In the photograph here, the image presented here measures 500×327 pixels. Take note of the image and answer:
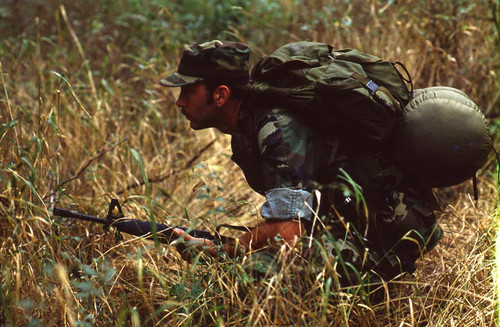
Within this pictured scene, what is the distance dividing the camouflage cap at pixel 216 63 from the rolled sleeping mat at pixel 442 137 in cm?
83

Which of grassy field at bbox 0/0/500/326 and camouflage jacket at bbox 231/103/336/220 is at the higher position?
camouflage jacket at bbox 231/103/336/220

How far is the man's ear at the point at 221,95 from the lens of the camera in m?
2.99

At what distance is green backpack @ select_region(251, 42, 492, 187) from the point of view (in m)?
2.64

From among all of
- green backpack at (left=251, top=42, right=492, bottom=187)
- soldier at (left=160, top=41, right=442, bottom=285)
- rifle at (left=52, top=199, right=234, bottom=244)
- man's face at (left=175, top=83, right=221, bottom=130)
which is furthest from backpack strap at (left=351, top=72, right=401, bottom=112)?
rifle at (left=52, top=199, right=234, bottom=244)

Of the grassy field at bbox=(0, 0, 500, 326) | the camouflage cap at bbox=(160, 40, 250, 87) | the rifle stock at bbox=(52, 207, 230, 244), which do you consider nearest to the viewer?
the grassy field at bbox=(0, 0, 500, 326)

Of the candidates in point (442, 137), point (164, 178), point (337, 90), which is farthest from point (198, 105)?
point (164, 178)

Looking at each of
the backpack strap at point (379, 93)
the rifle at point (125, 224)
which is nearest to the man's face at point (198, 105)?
the rifle at point (125, 224)

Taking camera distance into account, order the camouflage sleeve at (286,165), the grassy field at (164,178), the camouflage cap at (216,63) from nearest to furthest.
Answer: the grassy field at (164,178) → the camouflage sleeve at (286,165) → the camouflage cap at (216,63)

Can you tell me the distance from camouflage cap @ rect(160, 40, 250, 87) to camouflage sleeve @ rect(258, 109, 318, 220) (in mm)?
344

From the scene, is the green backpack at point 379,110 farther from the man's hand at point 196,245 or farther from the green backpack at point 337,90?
the man's hand at point 196,245

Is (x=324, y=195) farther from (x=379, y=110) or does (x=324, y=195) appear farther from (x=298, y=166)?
(x=379, y=110)

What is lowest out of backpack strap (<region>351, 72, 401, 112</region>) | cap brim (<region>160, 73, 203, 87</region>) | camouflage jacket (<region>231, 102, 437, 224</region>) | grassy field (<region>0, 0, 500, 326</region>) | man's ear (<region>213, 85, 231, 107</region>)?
grassy field (<region>0, 0, 500, 326</region>)

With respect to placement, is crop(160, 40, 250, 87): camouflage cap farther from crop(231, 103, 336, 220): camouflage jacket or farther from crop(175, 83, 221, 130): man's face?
crop(231, 103, 336, 220): camouflage jacket

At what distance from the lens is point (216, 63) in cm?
297
